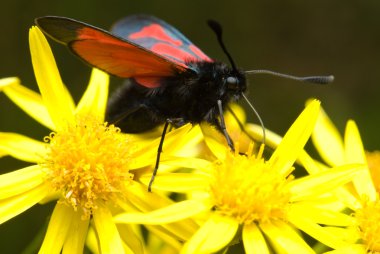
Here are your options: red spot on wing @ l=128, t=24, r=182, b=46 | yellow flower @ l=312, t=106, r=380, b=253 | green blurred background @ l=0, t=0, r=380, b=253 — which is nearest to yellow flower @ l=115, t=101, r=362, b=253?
yellow flower @ l=312, t=106, r=380, b=253

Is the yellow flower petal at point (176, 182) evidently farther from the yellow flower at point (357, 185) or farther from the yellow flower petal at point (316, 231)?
the yellow flower at point (357, 185)

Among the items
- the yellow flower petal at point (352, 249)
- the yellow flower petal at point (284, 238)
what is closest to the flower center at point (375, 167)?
the yellow flower petal at point (352, 249)

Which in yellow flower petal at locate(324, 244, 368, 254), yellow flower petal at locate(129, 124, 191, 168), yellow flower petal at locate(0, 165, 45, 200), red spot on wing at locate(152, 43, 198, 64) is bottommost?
yellow flower petal at locate(324, 244, 368, 254)

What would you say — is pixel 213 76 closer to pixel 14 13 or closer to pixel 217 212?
pixel 217 212

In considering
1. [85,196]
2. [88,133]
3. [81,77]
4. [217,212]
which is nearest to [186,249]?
[217,212]

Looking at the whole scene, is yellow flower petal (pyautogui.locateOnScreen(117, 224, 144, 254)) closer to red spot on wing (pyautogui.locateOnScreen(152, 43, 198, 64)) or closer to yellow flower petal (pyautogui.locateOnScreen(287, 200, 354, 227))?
yellow flower petal (pyautogui.locateOnScreen(287, 200, 354, 227))

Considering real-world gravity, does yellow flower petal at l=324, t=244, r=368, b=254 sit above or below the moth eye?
below
